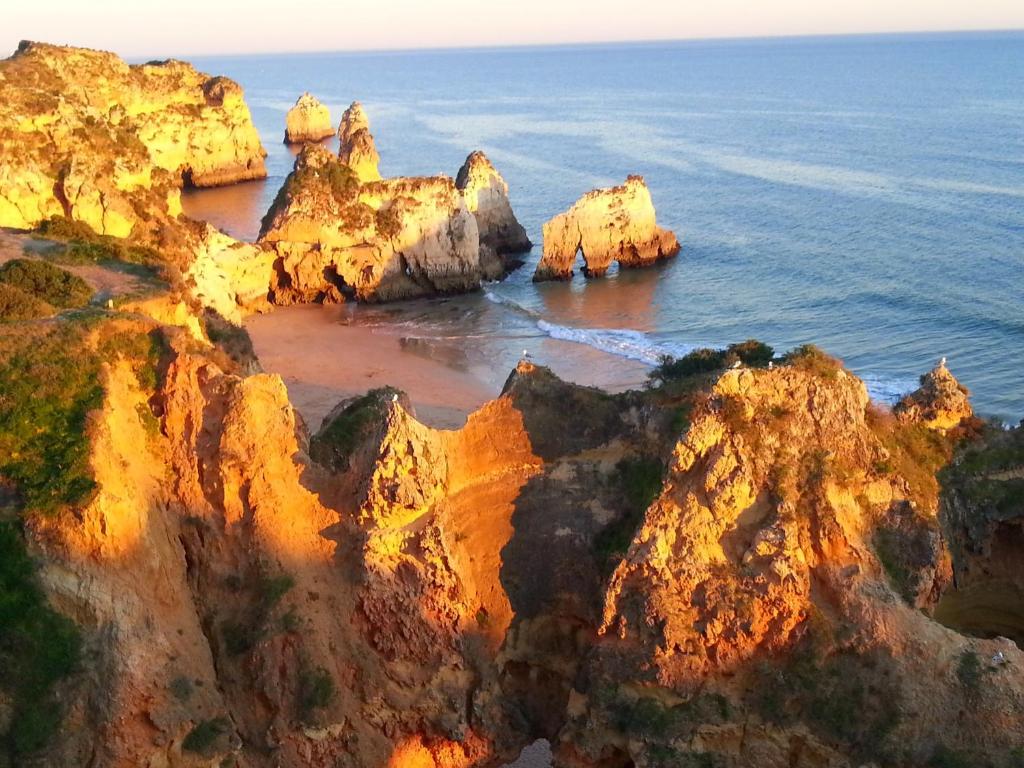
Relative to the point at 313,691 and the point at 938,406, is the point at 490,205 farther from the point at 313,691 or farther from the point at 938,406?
the point at 313,691

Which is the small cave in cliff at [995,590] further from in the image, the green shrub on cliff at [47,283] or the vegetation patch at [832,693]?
the green shrub on cliff at [47,283]

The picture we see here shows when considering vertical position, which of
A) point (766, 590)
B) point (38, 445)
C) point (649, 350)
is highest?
point (38, 445)

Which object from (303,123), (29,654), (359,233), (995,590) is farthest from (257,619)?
(303,123)

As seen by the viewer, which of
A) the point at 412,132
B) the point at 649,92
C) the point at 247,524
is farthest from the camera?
the point at 649,92

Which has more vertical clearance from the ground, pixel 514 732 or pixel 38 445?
pixel 38 445

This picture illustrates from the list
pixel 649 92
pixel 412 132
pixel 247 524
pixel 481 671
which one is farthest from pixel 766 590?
pixel 649 92

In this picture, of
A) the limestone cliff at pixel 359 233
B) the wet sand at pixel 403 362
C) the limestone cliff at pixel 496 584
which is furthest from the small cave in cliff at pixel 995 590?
the limestone cliff at pixel 359 233

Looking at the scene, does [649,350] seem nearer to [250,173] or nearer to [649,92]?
[250,173]
